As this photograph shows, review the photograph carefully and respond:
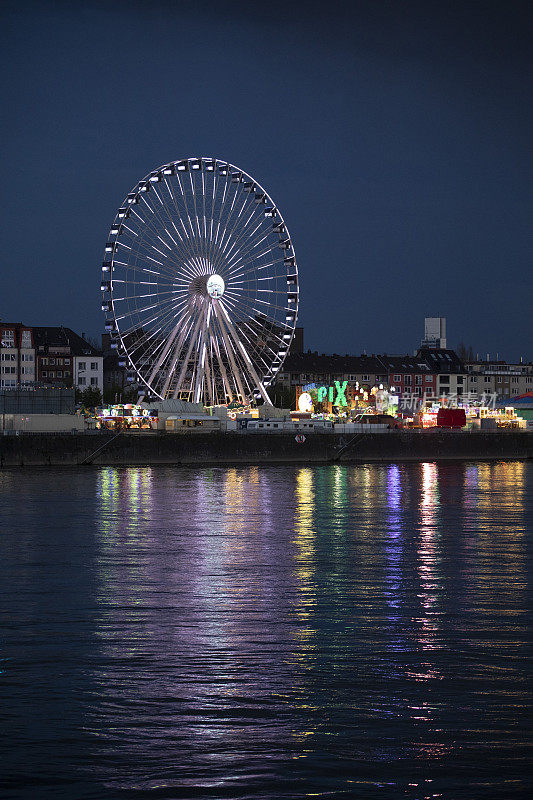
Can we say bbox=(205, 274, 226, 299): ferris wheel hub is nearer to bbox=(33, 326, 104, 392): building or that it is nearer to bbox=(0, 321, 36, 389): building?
bbox=(0, 321, 36, 389): building

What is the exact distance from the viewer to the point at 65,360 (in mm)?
155750

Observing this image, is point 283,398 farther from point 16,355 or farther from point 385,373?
point 16,355

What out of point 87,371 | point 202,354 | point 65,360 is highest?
point 65,360

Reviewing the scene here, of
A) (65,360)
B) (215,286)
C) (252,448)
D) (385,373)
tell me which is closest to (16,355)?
(65,360)

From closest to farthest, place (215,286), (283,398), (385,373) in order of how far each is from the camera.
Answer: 1. (215,286)
2. (283,398)
3. (385,373)

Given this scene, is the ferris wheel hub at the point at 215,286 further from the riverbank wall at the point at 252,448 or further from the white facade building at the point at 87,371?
the white facade building at the point at 87,371

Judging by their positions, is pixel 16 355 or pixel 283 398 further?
pixel 283 398

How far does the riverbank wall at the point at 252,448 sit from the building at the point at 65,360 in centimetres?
6275

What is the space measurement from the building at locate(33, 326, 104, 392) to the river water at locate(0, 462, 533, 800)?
115014mm

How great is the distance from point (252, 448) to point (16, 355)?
6131cm

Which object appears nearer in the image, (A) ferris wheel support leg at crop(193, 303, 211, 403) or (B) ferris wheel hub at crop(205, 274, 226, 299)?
(B) ferris wheel hub at crop(205, 274, 226, 299)

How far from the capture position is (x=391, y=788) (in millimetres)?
12969

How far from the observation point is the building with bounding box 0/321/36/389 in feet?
472

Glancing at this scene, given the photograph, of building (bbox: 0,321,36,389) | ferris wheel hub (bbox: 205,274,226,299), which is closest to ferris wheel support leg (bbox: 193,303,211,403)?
ferris wheel hub (bbox: 205,274,226,299)
